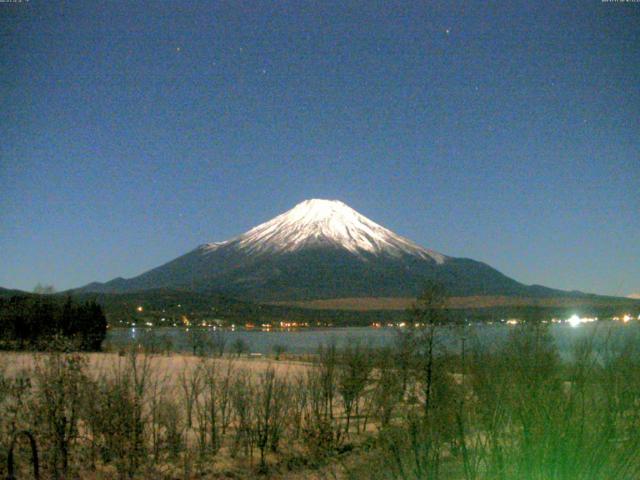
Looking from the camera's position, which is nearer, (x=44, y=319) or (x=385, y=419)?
(x=385, y=419)

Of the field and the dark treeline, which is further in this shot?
the dark treeline

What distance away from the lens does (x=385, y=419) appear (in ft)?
53.6

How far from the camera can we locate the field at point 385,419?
14.5ft

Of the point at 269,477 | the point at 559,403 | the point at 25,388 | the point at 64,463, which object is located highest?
the point at 559,403

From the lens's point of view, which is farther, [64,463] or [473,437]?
Result: [64,463]

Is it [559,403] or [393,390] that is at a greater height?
[559,403]

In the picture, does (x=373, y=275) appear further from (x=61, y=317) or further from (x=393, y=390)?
(x=393, y=390)

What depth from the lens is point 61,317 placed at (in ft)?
169

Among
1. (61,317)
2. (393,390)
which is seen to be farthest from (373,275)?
(393,390)

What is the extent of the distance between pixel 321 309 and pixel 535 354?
158 metres

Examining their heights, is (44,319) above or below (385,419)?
above

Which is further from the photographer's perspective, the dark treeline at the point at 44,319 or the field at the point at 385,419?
the dark treeline at the point at 44,319

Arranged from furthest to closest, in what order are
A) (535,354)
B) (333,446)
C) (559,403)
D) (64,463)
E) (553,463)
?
(333,446), (64,463), (535,354), (559,403), (553,463)

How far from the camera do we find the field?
442cm
